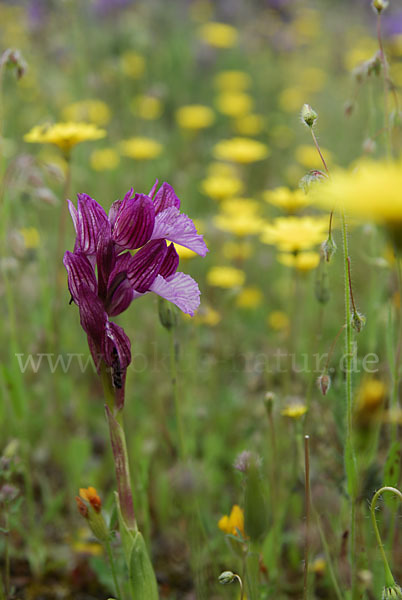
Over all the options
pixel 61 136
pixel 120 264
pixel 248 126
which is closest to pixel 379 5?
pixel 120 264

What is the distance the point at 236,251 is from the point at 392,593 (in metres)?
2.19

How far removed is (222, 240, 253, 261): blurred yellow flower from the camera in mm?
2893

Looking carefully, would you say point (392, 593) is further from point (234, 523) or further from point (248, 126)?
point (248, 126)

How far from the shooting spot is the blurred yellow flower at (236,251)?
2.89 m

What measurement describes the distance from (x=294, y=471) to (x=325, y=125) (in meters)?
5.01

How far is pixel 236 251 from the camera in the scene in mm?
3115

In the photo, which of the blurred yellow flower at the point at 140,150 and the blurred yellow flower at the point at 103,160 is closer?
the blurred yellow flower at the point at 140,150

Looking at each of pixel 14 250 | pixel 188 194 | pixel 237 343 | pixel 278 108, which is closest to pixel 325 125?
pixel 278 108

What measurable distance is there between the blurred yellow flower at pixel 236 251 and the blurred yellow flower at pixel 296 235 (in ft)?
2.25

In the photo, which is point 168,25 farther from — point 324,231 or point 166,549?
point 166,549

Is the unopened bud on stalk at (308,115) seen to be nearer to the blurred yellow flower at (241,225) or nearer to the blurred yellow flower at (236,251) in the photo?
the blurred yellow flower at (241,225)

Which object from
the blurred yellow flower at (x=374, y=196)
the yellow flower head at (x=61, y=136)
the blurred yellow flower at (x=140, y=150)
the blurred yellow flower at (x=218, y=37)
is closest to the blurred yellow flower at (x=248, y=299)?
the blurred yellow flower at (x=140, y=150)

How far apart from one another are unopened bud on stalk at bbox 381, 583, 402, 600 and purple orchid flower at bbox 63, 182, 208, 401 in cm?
61

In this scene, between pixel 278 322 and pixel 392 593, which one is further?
pixel 278 322
